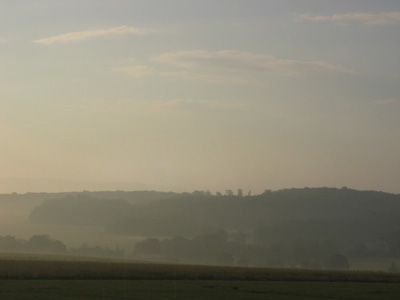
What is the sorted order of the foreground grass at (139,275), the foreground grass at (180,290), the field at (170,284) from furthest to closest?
the foreground grass at (139,275) → the field at (170,284) → the foreground grass at (180,290)

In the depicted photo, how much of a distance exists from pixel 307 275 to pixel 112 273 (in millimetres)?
26464

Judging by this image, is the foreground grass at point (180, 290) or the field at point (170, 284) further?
the field at point (170, 284)

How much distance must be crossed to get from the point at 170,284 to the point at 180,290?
6.99 metres

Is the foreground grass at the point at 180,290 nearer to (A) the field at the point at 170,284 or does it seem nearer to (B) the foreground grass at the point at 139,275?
(A) the field at the point at 170,284

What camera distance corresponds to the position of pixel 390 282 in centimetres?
8531

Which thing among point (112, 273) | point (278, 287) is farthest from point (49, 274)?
point (278, 287)

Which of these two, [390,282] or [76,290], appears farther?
[390,282]

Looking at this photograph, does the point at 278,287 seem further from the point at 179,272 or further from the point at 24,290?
the point at 24,290

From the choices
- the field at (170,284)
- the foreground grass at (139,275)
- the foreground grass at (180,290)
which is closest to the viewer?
the foreground grass at (180,290)

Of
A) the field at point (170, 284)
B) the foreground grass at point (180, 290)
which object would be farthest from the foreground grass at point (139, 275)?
the foreground grass at point (180, 290)

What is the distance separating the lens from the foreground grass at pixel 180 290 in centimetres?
5588

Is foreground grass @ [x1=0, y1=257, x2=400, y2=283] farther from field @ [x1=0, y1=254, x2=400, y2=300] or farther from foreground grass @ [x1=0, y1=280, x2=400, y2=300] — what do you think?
foreground grass @ [x1=0, y1=280, x2=400, y2=300]

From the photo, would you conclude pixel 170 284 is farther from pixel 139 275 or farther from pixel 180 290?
pixel 139 275

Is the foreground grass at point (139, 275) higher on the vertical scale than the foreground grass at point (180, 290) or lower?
higher
